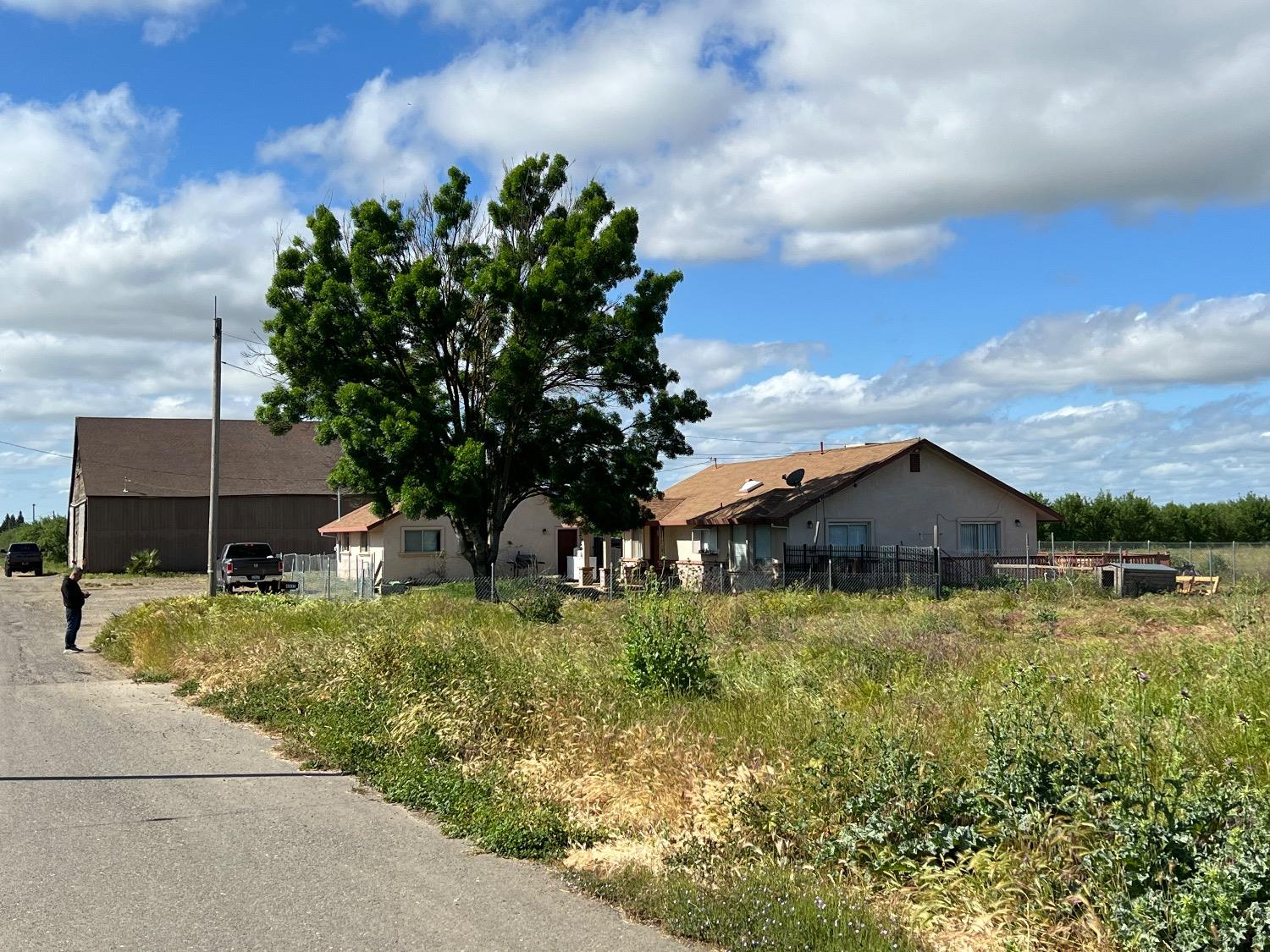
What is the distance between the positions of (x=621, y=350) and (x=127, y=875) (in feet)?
87.2

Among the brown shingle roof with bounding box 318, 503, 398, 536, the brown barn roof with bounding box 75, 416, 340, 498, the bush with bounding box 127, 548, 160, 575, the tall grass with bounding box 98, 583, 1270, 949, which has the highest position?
the brown barn roof with bounding box 75, 416, 340, 498

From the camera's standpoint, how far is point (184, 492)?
63.7 metres

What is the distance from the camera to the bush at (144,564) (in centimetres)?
5953

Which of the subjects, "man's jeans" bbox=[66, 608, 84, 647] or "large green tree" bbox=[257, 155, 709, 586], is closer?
"man's jeans" bbox=[66, 608, 84, 647]

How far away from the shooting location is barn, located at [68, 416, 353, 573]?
6259cm

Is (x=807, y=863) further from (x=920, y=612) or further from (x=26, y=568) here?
(x=26, y=568)

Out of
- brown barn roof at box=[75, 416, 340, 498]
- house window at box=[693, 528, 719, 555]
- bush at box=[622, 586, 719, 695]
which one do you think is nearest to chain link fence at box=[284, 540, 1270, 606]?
house window at box=[693, 528, 719, 555]

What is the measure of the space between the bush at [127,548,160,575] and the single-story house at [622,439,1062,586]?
1221 inches

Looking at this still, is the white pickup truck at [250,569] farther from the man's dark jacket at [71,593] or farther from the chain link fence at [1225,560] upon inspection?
the chain link fence at [1225,560]

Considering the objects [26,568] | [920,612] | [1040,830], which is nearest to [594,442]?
[920,612]

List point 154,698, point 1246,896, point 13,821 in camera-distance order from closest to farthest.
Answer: point 1246,896 < point 13,821 < point 154,698

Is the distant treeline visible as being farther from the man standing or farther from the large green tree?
the man standing

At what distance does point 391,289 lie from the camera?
31.2m

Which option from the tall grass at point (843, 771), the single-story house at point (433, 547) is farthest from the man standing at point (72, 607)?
the single-story house at point (433, 547)
